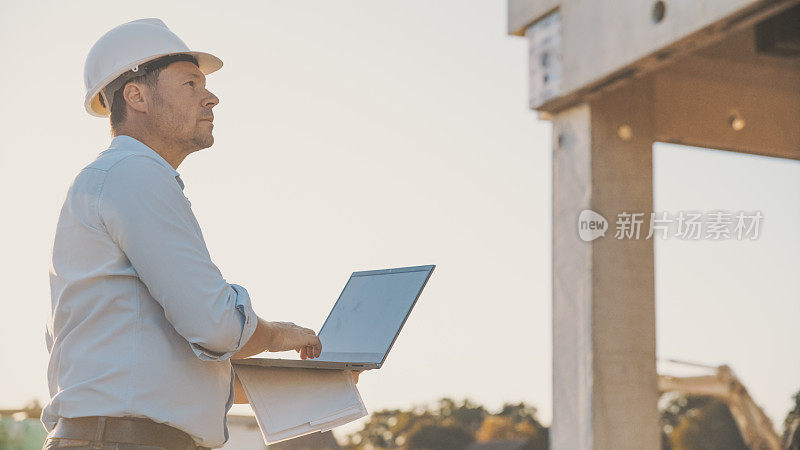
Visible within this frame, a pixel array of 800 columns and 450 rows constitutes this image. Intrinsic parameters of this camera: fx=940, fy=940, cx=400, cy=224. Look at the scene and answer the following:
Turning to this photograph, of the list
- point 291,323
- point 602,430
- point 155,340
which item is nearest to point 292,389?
point 291,323

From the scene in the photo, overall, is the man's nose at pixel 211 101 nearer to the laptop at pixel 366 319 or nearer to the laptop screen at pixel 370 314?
the laptop at pixel 366 319

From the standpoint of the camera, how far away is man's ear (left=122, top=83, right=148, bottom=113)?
220cm

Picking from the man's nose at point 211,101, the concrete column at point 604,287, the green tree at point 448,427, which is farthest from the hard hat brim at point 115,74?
the green tree at point 448,427

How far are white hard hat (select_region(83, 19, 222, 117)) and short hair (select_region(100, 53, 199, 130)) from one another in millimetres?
15

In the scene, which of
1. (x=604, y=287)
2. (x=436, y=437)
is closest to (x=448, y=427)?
(x=436, y=437)

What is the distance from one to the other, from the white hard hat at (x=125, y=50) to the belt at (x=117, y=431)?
77cm

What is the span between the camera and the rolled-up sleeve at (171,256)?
190 centimetres

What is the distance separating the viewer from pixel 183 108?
2.23 m

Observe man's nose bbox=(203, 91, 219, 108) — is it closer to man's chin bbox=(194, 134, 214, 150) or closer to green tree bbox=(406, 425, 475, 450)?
man's chin bbox=(194, 134, 214, 150)

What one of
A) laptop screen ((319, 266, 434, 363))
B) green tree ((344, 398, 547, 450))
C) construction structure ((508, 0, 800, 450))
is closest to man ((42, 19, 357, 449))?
laptop screen ((319, 266, 434, 363))

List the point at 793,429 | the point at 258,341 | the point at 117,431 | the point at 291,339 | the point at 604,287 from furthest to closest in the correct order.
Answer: the point at 793,429 → the point at 604,287 → the point at 291,339 → the point at 258,341 → the point at 117,431

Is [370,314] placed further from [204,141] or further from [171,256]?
[171,256]

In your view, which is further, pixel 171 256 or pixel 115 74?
pixel 115 74

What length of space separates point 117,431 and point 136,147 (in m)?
0.62
